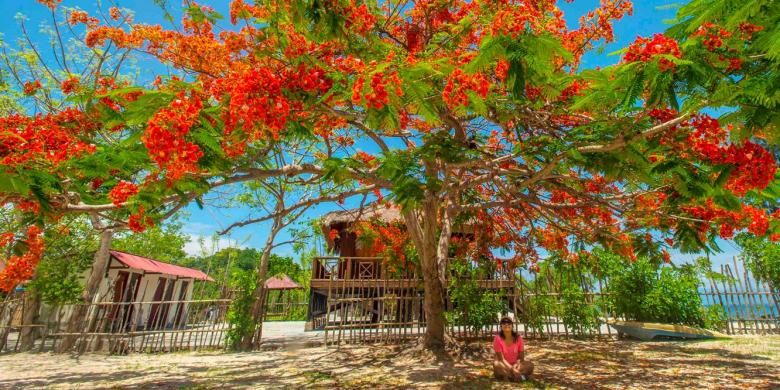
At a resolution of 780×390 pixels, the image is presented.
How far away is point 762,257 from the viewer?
11.1 metres

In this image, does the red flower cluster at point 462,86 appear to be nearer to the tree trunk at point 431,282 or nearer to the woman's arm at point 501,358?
the woman's arm at point 501,358

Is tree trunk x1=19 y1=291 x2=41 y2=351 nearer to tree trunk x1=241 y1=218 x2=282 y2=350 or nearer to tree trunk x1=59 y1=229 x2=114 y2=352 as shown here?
tree trunk x1=59 y1=229 x2=114 y2=352

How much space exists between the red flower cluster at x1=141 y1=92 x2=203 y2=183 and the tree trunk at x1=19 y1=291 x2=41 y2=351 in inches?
379

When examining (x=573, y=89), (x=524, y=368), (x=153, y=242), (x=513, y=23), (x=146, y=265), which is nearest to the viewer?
(x=513, y=23)

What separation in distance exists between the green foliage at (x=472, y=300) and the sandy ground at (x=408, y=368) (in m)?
0.80

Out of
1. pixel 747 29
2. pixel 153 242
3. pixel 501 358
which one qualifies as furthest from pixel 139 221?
pixel 153 242

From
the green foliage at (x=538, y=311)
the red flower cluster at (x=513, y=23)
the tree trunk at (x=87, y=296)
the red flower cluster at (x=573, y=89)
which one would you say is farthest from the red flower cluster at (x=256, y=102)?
the green foliage at (x=538, y=311)

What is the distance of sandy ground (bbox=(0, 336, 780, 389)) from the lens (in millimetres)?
5301

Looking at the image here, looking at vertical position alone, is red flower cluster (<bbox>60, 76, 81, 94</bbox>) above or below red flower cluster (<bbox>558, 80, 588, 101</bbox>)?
above

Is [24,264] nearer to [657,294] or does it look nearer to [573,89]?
[573,89]

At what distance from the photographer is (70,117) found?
5.30 meters

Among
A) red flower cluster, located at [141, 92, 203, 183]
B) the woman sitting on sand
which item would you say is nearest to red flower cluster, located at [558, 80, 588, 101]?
the woman sitting on sand

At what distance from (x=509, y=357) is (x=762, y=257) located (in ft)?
35.2

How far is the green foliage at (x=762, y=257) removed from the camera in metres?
10.8
